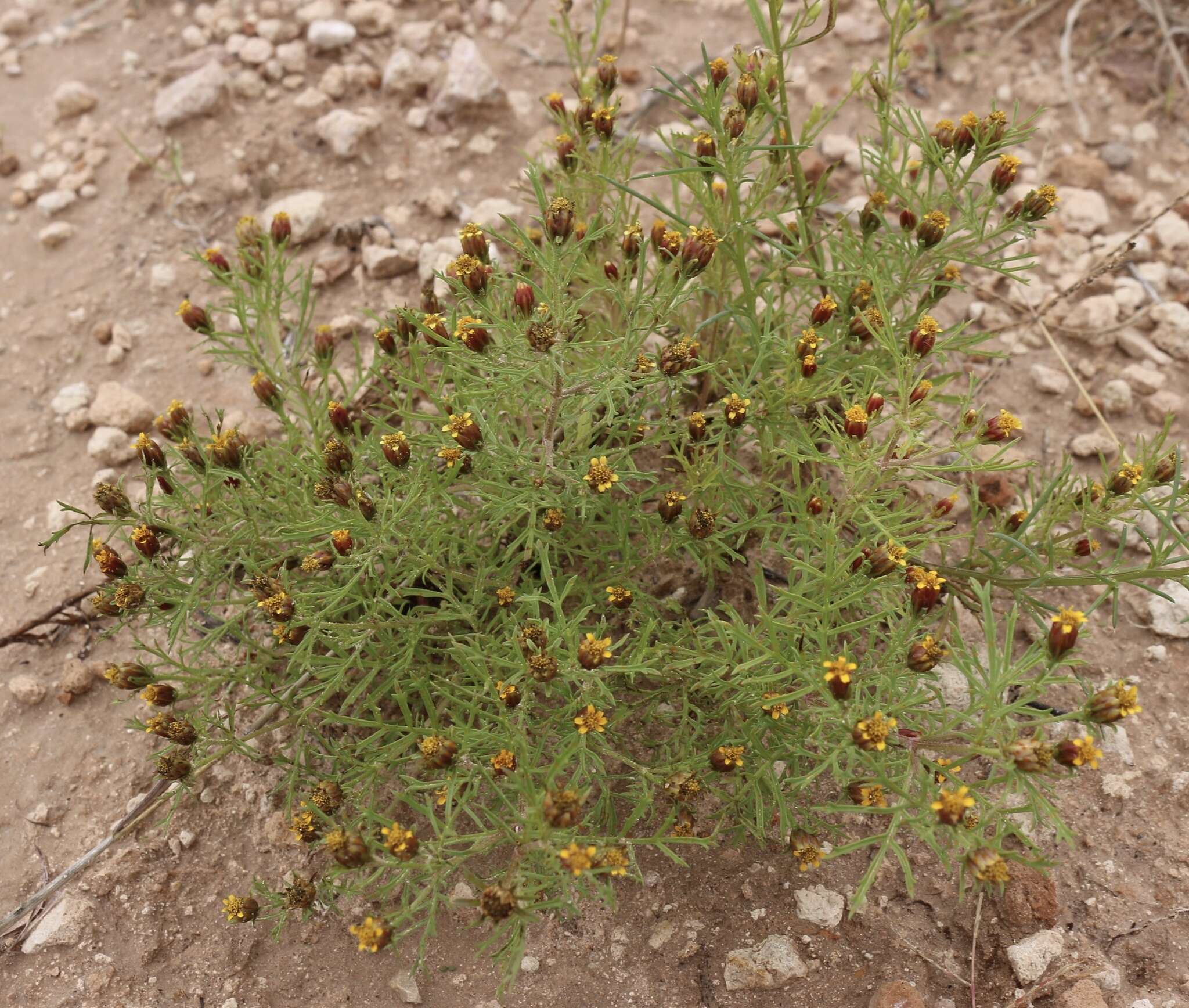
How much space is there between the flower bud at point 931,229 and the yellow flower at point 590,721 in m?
1.66

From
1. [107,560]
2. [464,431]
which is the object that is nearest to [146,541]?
[107,560]

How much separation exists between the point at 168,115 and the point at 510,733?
4.08 meters

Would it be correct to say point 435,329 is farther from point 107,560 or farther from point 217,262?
point 107,560

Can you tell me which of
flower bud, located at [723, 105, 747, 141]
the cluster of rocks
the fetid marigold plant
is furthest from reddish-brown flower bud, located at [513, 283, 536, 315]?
the cluster of rocks

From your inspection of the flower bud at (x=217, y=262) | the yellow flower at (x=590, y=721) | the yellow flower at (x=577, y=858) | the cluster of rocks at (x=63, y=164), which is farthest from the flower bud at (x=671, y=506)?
the cluster of rocks at (x=63, y=164)

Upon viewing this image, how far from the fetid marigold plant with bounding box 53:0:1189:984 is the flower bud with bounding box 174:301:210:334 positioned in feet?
0.04

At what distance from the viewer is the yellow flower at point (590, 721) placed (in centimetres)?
231

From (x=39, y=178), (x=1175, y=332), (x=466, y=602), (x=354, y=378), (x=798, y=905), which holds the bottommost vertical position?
(x=798, y=905)

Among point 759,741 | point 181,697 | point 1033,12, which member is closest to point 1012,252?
point 1033,12

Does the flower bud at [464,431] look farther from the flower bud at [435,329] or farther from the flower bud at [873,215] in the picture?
the flower bud at [873,215]

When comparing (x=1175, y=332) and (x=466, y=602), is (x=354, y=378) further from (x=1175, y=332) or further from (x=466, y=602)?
(x=1175, y=332)

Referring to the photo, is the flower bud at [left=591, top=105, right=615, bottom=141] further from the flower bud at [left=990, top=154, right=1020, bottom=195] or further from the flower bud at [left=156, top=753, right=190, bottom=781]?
the flower bud at [left=156, top=753, right=190, bottom=781]

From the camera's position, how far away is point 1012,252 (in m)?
4.30

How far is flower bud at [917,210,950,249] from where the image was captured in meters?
2.65
